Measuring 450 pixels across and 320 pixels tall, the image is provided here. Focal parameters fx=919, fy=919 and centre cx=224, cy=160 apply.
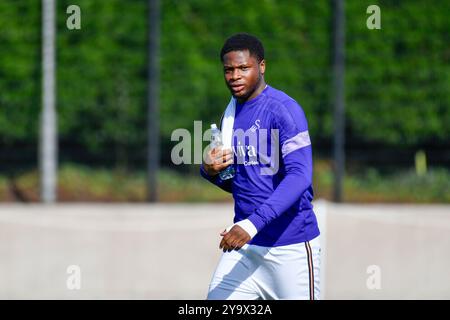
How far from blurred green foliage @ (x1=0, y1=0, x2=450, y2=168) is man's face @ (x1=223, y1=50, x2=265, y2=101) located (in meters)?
5.80

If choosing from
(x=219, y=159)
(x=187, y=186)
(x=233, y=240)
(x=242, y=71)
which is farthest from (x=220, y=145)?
(x=187, y=186)

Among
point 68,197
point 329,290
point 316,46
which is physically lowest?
point 329,290

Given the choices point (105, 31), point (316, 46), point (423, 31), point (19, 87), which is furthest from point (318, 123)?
point (19, 87)

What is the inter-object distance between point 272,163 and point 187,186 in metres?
6.03

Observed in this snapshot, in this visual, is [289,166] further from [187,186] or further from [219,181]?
[187,186]

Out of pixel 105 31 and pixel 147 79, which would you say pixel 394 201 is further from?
pixel 105 31

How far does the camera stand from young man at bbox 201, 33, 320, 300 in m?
4.77

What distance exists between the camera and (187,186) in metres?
10.9

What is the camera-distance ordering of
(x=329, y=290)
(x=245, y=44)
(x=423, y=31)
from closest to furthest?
(x=245, y=44), (x=329, y=290), (x=423, y=31)

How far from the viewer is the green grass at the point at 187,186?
10617 mm

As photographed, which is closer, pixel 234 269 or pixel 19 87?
pixel 234 269

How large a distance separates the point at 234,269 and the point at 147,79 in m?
5.88

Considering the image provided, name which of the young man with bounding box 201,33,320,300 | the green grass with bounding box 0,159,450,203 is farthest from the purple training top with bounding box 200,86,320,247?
the green grass with bounding box 0,159,450,203

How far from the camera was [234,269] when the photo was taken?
16.8ft
